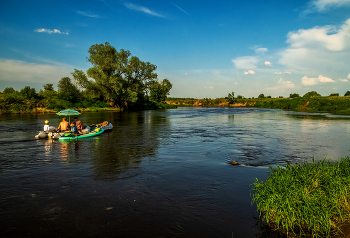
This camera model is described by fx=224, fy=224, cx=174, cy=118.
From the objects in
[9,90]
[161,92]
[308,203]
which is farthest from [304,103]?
[9,90]

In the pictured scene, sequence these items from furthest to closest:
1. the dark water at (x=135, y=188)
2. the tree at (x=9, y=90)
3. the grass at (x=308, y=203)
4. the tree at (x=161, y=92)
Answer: the tree at (x=161, y=92) < the tree at (x=9, y=90) < the dark water at (x=135, y=188) < the grass at (x=308, y=203)

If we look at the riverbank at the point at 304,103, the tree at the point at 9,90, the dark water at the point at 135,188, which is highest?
the tree at the point at 9,90

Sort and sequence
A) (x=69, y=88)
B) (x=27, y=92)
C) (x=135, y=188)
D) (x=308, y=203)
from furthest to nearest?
(x=69, y=88)
(x=27, y=92)
(x=135, y=188)
(x=308, y=203)

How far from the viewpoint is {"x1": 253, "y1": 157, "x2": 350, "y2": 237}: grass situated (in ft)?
20.5

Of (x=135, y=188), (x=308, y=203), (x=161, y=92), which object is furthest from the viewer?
(x=161, y=92)

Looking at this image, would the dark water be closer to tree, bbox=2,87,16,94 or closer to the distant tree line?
the distant tree line

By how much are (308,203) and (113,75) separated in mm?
69774

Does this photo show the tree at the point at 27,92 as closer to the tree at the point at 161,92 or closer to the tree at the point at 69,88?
the tree at the point at 69,88

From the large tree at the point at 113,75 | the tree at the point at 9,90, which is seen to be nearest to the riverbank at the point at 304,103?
the large tree at the point at 113,75

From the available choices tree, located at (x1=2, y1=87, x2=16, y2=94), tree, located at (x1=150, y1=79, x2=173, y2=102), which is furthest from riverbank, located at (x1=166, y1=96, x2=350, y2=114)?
tree, located at (x1=2, y1=87, x2=16, y2=94)

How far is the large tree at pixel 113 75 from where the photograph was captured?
67000 mm

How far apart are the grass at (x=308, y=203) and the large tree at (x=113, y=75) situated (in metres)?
63.6

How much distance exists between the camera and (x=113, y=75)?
70.2 meters

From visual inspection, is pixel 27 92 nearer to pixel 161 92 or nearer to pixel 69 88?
pixel 69 88
